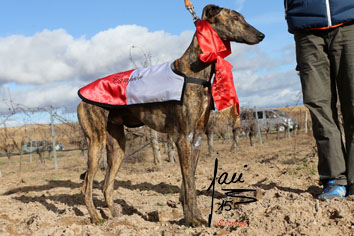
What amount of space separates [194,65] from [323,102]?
1439 millimetres

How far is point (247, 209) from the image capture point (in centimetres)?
302

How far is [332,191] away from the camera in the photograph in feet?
11.5

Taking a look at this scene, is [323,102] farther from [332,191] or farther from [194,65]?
[194,65]

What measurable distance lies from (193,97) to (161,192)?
2909 millimetres

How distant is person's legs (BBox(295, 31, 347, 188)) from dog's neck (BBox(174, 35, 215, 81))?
1.07 meters

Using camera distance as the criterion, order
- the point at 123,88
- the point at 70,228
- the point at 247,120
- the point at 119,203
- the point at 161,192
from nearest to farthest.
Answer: the point at 70,228, the point at 123,88, the point at 119,203, the point at 161,192, the point at 247,120

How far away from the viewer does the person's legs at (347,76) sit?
347cm

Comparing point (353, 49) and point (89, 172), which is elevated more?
point (353, 49)

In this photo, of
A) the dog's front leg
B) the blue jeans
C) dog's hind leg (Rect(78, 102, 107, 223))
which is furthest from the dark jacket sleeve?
dog's hind leg (Rect(78, 102, 107, 223))

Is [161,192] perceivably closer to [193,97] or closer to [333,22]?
[193,97]

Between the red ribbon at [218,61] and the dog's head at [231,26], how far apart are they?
0.26ft

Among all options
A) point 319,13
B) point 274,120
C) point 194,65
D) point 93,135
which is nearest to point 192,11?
point 194,65

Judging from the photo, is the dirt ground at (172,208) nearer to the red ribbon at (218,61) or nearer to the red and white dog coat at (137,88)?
the red ribbon at (218,61)

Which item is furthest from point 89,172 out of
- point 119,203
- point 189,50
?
point 189,50
